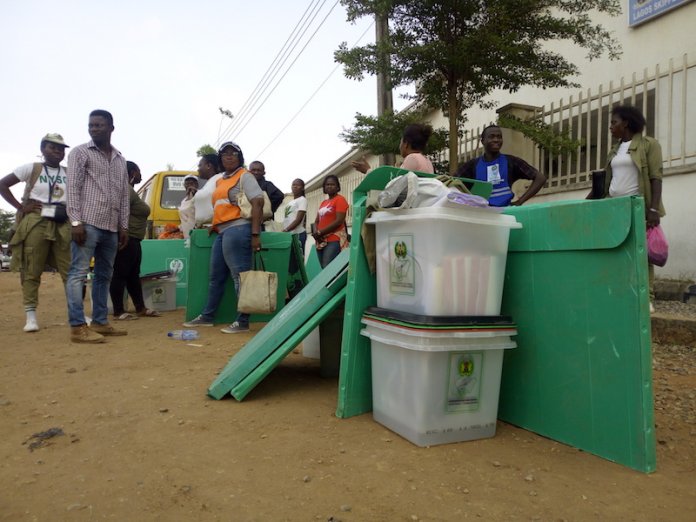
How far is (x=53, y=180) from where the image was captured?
4898 mm

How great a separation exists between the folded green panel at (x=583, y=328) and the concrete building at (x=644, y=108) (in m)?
4.64

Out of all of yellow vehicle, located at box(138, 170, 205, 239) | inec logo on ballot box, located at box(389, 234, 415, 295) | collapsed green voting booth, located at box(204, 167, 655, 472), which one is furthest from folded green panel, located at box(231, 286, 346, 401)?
yellow vehicle, located at box(138, 170, 205, 239)

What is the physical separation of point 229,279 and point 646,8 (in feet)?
25.5

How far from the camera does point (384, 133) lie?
7.09 metres

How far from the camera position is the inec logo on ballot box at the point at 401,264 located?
7.20 feet

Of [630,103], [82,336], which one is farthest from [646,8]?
[82,336]

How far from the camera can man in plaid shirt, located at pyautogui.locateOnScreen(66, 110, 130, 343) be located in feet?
14.2

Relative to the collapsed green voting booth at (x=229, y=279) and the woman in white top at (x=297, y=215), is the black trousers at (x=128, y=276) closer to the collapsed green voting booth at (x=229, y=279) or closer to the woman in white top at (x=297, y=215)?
the collapsed green voting booth at (x=229, y=279)

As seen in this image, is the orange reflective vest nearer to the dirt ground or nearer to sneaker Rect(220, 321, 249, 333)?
sneaker Rect(220, 321, 249, 333)

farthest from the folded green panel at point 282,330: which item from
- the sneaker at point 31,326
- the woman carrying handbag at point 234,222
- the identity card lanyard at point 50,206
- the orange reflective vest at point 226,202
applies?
the sneaker at point 31,326

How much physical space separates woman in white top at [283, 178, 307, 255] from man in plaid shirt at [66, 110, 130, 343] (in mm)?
2368

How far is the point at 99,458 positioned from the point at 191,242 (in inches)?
127

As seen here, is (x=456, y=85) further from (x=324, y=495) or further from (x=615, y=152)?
(x=324, y=495)

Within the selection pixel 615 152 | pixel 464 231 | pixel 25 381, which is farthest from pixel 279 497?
pixel 615 152
